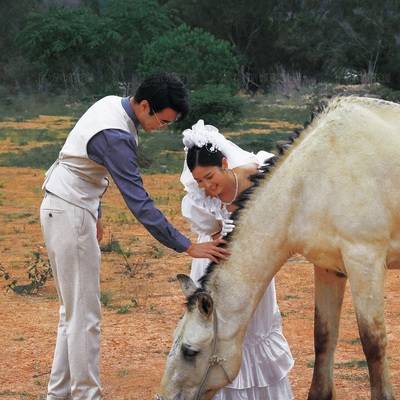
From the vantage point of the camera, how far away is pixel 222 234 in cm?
504

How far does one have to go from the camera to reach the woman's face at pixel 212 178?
16.3ft

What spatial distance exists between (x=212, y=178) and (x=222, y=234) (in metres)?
0.30

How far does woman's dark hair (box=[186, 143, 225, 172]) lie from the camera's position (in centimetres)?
496

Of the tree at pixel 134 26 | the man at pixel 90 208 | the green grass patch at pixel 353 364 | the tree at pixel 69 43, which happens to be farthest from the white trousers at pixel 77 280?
the tree at pixel 134 26

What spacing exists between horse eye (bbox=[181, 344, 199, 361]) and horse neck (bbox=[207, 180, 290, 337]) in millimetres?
194

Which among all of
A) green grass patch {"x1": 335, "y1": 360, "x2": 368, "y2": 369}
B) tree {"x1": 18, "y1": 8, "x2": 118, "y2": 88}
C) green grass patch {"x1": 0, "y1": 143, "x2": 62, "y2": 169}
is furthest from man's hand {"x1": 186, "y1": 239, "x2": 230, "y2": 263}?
tree {"x1": 18, "y1": 8, "x2": 118, "y2": 88}

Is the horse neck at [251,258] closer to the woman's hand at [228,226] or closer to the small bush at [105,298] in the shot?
the woman's hand at [228,226]

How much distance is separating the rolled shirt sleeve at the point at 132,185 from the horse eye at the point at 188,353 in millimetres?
479

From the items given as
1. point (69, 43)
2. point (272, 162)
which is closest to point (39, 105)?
point (69, 43)

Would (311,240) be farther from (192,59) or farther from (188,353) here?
(192,59)

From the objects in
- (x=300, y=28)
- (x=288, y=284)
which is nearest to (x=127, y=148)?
(x=288, y=284)

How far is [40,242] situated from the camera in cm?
1101

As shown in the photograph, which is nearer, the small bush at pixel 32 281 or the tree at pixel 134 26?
the small bush at pixel 32 281

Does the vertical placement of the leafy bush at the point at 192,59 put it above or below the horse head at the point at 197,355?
below
